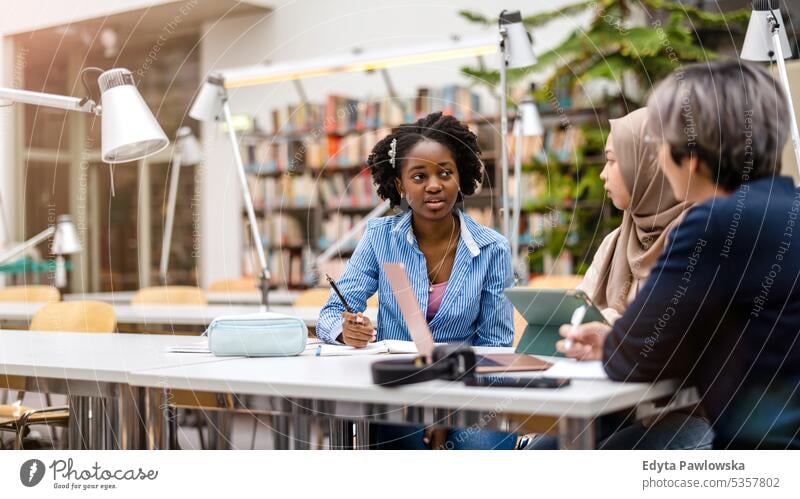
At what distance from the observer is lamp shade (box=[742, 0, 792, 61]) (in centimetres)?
211

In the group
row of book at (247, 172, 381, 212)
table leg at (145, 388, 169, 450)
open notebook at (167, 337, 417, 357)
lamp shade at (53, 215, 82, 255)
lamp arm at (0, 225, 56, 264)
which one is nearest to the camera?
table leg at (145, 388, 169, 450)

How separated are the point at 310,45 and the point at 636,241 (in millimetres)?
4967

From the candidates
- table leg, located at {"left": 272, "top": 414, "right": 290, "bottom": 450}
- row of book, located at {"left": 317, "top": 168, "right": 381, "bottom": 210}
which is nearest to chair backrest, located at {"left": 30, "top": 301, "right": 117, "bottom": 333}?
table leg, located at {"left": 272, "top": 414, "right": 290, "bottom": 450}

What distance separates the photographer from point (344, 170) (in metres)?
5.80

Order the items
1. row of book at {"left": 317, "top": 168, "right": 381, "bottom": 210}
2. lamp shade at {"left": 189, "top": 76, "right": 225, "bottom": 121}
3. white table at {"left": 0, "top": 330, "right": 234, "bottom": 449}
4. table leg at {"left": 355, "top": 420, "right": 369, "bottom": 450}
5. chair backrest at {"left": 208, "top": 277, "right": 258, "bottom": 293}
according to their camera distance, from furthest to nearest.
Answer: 1. row of book at {"left": 317, "top": 168, "right": 381, "bottom": 210}
2. chair backrest at {"left": 208, "top": 277, "right": 258, "bottom": 293}
3. lamp shade at {"left": 189, "top": 76, "right": 225, "bottom": 121}
4. table leg at {"left": 355, "top": 420, "right": 369, "bottom": 450}
5. white table at {"left": 0, "top": 330, "right": 234, "bottom": 449}

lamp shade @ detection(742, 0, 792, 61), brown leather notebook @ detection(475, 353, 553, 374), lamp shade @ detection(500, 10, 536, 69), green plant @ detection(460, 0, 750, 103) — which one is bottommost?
brown leather notebook @ detection(475, 353, 553, 374)

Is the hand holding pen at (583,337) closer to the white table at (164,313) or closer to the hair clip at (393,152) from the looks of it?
the hair clip at (393,152)

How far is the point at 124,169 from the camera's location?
7961 mm

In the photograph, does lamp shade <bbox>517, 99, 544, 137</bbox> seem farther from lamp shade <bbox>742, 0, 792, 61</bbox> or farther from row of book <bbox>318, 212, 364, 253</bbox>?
lamp shade <bbox>742, 0, 792, 61</bbox>

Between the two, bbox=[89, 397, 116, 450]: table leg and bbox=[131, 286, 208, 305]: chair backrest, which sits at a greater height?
bbox=[131, 286, 208, 305]: chair backrest

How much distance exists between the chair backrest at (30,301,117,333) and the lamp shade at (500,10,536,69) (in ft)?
5.02

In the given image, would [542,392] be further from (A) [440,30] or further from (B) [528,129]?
(A) [440,30]

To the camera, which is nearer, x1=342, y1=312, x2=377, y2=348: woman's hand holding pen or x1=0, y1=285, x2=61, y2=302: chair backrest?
x1=342, y1=312, x2=377, y2=348: woman's hand holding pen
